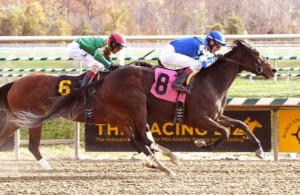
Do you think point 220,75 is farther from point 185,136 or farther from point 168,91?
point 185,136

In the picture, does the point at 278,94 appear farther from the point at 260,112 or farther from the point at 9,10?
the point at 9,10

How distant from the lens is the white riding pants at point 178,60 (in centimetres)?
755

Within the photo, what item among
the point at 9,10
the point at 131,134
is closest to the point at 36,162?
the point at 131,134

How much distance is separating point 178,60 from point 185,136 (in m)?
1.57

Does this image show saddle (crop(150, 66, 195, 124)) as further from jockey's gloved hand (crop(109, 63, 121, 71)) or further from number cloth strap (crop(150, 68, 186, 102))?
jockey's gloved hand (crop(109, 63, 121, 71))

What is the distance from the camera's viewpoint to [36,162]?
8680 mm

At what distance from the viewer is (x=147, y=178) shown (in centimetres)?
722

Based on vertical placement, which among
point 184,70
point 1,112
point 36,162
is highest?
point 184,70

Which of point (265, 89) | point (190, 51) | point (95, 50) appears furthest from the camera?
point (265, 89)

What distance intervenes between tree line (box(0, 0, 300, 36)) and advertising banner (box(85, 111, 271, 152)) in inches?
1091

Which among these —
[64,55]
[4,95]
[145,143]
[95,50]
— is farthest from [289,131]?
[64,55]

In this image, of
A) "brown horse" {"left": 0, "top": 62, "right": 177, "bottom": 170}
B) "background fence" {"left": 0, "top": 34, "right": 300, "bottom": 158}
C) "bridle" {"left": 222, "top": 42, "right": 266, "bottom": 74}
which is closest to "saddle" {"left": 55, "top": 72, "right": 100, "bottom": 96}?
"brown horse" {"left": 0, "top": 62, "right": 177, "bottom": 170}

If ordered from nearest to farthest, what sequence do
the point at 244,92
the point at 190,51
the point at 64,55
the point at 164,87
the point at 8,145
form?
the point at 164,87 < the point at 190,51 < the point at 8,145 < the point at 244,92 < the point at 64,55

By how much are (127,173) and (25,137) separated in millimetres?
3102
